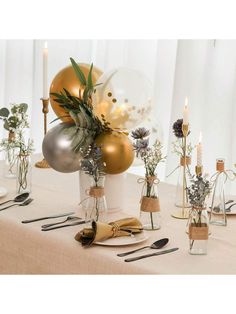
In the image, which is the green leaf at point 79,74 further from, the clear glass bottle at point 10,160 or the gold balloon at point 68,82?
the clear glass bottle at point 10,160

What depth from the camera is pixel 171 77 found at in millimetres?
3248

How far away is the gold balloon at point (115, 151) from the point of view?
1737 millimetres

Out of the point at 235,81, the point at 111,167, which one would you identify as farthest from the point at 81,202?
the point at 235,81

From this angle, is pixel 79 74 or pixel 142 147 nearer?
pixel 142 147

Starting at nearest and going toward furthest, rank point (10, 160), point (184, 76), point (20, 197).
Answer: point (20, 197) → point (10, 160) → point (184, 76)

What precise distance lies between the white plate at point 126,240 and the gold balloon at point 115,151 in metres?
0.22

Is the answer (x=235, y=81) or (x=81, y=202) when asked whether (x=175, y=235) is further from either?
(x=235, y=81)

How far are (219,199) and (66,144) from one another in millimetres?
424

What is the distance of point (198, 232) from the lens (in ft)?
4.83

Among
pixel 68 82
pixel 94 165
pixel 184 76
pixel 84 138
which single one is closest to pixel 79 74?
pixel 68 82

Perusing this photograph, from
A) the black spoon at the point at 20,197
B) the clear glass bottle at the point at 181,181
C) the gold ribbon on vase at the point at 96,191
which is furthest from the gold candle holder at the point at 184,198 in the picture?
the black spoon at the point at 20,197

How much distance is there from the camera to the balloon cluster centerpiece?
174 cm

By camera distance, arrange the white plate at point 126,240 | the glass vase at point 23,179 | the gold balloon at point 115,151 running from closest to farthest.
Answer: the white plate at point 126,240 < the gold balloon at point 115,151 < the glass vase at point 23,179

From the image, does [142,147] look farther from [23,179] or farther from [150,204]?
[23,179]
